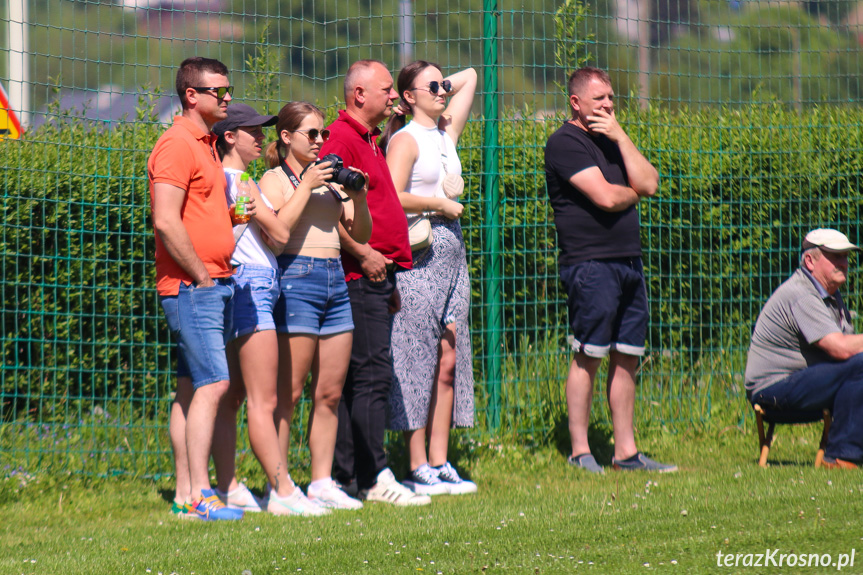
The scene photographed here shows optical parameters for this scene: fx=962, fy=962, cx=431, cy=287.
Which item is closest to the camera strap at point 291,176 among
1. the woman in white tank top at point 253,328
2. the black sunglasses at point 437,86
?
the woman in white tank top at point 253,328

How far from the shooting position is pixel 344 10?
562cm

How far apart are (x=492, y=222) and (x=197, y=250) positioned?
2.18 metres

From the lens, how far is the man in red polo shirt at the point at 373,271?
14.6 ft

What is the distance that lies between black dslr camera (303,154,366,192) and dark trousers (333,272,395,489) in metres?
0.51

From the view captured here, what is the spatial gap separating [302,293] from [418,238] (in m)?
0.69

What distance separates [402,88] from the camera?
191 inches

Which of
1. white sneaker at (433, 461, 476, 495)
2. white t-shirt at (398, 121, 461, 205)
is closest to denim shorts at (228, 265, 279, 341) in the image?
white t-shirt at (398, 121, 461, 205)

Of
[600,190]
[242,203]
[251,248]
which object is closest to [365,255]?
[251,248]

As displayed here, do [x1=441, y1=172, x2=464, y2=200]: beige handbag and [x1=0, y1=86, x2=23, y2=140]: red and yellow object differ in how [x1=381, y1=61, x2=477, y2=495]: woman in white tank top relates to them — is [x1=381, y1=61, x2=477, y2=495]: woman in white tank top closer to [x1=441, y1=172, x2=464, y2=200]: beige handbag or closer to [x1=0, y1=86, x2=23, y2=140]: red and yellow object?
[x1=441, y1=172, x2=464, y2=200]: beige handbag

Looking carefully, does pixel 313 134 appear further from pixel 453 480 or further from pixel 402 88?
pixel 453 480

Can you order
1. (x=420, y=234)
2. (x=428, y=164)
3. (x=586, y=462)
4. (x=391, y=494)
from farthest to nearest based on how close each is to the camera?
1. (x=586, y=462)
2. (x=428, y=164)
3. (x=420, y=234)
4. (x=391, y=494)

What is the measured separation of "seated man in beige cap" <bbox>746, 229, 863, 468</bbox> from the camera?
4996 millimetres

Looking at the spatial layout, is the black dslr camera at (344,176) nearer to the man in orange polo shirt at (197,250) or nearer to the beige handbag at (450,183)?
the man in orange polo shirt at (197,250)

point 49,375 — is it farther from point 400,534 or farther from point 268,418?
point 400,534
